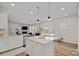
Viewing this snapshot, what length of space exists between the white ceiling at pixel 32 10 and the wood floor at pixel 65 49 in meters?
0.65

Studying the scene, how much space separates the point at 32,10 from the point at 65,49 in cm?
116

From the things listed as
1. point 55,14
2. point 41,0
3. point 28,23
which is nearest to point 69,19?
point 55,14

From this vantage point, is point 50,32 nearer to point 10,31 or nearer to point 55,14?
point 55,14

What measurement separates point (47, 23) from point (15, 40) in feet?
2.78

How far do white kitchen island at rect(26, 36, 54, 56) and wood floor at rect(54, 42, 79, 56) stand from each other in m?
0.11

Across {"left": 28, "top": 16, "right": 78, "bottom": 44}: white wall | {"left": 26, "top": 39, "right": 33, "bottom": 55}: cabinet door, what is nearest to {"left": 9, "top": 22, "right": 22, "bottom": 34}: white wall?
{"left": 26, "top": 39, "right": 33, "bottom": 55}: cabinet door

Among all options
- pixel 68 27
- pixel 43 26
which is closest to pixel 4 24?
pixel 43 26

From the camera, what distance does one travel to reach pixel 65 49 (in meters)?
1.76

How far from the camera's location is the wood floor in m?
1.73

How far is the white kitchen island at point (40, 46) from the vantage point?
1.74 m

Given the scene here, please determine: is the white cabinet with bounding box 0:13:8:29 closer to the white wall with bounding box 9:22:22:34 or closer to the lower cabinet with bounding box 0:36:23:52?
the white wall with bounding box 9:22:22:34

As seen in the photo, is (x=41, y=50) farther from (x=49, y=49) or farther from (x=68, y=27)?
(x=68, y=27)

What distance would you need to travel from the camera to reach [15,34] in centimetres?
171

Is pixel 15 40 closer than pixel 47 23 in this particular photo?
No
